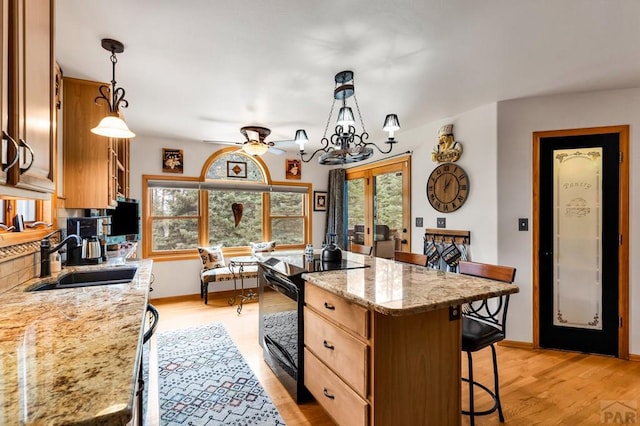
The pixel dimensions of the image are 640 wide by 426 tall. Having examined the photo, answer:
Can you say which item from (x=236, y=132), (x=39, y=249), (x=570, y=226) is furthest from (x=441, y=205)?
(x=39, y=249)

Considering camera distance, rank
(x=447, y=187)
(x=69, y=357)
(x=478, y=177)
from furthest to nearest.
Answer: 1. (x=447, y=187)
2. (x=478, y=177)
3. (x=69, y=357)

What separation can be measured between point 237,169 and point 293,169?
999mm

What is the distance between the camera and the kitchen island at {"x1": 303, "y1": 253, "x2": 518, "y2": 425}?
1.48 metres

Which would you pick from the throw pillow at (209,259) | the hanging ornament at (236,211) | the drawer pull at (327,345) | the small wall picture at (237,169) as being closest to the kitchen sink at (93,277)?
the drawer pull at (327,345)

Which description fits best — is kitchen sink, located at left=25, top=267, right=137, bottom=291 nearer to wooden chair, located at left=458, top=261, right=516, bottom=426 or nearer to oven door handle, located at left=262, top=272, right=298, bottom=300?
oven door handle, located at left=262, top=272, right=298, bottom=300

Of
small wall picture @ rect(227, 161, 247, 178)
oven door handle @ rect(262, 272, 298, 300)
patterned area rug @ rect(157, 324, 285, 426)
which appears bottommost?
patterned area rug @ rect(157, 324, 285, 426)

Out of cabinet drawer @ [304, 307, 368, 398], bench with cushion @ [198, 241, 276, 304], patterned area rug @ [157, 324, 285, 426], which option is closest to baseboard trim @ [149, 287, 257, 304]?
bench with cushion @ [198, 241, 276, 304]

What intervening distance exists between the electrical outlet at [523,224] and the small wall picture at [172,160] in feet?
14.9

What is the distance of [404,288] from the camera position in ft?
5.46

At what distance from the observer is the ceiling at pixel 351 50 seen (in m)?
1.75

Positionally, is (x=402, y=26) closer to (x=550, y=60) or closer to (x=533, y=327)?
(x=550, y=60)

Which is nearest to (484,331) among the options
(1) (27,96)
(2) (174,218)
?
(1) (27,96)

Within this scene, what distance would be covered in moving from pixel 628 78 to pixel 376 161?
2878 millimetres

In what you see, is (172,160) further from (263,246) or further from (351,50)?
(351,50)
